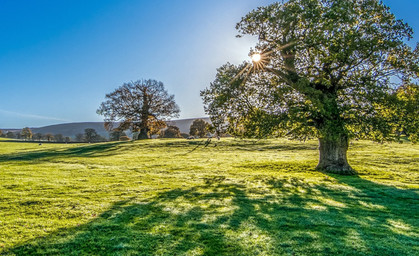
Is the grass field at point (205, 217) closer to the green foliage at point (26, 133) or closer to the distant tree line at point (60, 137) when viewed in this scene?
the distant tree line at point (60, 137)

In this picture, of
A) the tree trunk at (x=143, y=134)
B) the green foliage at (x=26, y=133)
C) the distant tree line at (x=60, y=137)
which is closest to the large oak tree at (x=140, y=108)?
the tree trunk at (x=143, y=134)

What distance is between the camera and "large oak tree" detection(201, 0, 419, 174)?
1844cm

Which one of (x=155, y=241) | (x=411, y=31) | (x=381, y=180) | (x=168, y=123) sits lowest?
(x=381, y=180)

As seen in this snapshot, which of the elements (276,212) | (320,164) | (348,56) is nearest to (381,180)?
(320,164)

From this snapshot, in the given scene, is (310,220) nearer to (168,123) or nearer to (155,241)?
(155,241)

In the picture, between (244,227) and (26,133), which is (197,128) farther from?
(244,227)

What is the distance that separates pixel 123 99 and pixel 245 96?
148ft

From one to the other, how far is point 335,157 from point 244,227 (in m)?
17.3

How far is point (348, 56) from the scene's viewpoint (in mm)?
18531

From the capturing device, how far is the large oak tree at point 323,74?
60.5 feet

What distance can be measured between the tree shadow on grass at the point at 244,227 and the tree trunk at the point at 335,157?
8120 millimetres

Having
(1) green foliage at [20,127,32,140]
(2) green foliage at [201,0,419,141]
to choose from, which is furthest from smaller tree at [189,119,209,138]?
(1) green foliage at [20,127,32,140]

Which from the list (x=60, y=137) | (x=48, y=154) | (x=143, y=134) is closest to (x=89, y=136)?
(x=60, y=137)

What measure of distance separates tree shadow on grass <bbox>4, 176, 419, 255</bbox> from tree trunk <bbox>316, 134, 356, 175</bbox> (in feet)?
26.6
